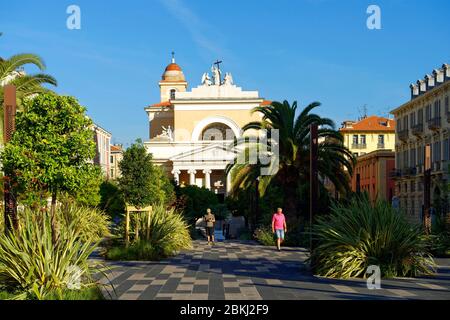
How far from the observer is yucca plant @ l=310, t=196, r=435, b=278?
43.9 feet

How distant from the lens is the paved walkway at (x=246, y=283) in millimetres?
10883

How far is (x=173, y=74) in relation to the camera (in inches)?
3642

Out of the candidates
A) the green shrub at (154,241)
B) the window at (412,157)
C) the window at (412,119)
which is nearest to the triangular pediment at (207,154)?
the window at (412,157)

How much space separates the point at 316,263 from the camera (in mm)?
14031

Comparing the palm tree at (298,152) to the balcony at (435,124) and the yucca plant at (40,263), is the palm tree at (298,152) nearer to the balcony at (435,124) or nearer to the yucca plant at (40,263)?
the yucca plant at (40,263)

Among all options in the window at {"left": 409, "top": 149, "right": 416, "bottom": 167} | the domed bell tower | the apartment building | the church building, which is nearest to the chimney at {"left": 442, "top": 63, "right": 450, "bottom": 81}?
the apartment building

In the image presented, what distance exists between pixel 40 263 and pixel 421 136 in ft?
165

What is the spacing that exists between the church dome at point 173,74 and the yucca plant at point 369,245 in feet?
261

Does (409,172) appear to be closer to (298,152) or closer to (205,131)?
(205,131)

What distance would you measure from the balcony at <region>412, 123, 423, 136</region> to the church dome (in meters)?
42.2

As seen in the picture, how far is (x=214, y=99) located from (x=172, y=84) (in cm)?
1807

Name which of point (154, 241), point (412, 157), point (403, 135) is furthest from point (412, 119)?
point (154, 241)
